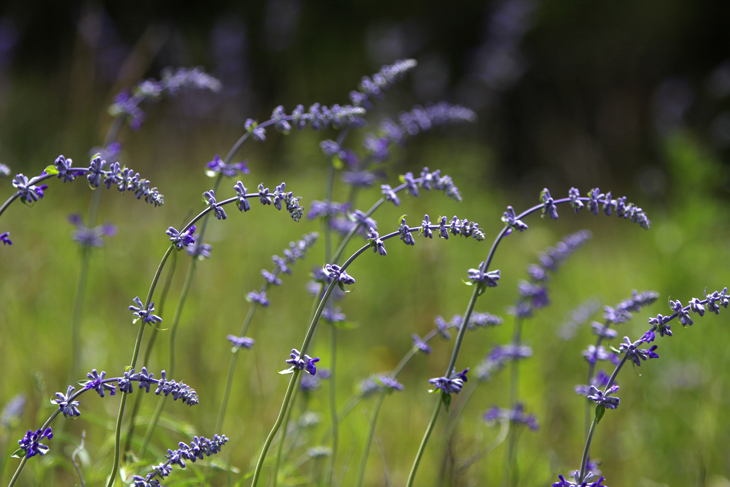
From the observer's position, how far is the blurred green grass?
2.35m

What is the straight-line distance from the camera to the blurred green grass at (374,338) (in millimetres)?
2350

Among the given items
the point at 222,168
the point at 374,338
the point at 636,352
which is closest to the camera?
the point at 636,352

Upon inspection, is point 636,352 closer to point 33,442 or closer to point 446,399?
point 446,399

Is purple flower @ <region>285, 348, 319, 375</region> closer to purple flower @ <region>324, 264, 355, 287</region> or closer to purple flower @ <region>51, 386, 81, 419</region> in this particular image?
purple flower @ <region>324, 264, 355, 287</region>

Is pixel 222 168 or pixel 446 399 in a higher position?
pixel 222 168

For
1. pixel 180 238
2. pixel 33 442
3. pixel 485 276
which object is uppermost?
pixel 485 276

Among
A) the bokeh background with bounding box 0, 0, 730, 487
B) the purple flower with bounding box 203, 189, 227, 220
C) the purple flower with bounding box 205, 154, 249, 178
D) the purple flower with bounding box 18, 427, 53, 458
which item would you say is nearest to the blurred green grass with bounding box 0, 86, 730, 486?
the bokeh background with bounding box 0, 0, 730, 487

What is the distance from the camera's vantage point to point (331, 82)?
1021 centimetres

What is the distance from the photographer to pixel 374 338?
3.49 m

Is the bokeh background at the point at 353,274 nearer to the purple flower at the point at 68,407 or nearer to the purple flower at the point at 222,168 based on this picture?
the purple flower at the point at 222,168

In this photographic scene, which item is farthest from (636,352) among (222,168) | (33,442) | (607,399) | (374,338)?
(374,338)

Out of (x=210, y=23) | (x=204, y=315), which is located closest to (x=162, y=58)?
(x=210, y=23)

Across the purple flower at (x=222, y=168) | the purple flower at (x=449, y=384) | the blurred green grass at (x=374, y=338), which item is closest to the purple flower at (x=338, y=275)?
the purple flower at (x=449, y=384)

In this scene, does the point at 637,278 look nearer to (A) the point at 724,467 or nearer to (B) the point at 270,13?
(A) the point at 724,467
